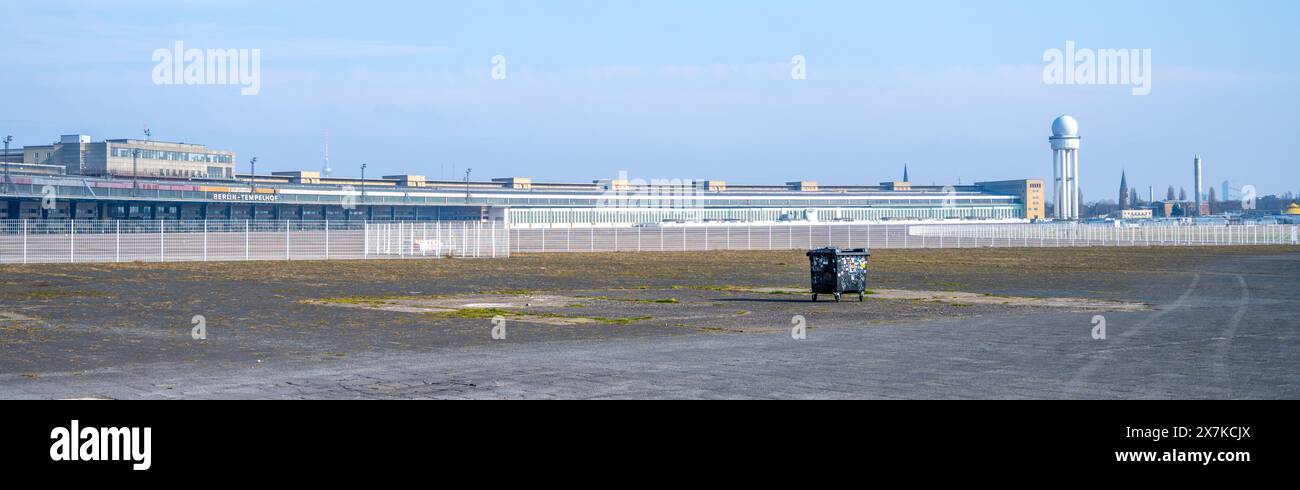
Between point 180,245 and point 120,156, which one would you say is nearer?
point 180,245

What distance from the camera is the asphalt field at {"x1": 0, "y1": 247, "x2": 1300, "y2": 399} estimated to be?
1109 centimetres

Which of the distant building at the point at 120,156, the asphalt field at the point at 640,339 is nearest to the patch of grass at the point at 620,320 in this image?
the asphalt field at the point at 640,339

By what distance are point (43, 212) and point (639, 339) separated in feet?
304

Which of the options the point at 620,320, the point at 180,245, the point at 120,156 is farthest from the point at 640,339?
the point at 120,156

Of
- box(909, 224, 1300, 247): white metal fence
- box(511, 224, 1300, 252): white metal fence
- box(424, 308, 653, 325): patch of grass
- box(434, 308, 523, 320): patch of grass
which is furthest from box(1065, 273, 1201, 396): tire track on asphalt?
box(909, 224, 1300, 247): white metal fence

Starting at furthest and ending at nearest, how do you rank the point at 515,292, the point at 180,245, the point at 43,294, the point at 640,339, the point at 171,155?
the point at 171,155 < the point at 180,245 < the point at 515,292 < the point at 43,294 < the point at 640,339

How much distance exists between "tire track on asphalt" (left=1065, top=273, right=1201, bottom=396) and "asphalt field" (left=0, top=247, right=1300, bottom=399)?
53mm

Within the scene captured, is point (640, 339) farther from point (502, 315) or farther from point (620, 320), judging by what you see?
point (502, 315)

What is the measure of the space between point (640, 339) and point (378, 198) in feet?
369

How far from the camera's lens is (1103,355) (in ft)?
45.2

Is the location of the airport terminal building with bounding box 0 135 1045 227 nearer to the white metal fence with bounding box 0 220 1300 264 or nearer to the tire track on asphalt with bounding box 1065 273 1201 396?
the white metal fence with bounding box 0 220 1300 264

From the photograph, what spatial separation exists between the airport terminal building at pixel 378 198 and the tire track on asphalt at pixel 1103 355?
77000 mm

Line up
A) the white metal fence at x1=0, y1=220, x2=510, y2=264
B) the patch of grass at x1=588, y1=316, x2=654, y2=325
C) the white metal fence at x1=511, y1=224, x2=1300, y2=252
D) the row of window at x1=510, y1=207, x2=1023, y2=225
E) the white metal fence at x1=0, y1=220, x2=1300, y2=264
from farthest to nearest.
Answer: the row of window at x1=510, y1=207, x2=1023, y2=225
the white metal fence at x1=511, y1=224, x2=1300, y2=252
the white metal fence at x1=0, y1=220, x2=1300, y2=264
the white metal fence at x1=0, y1=220, x2=510, y2=264
the patch of grass at x1=588, y1=316, x2=654, y2=325
